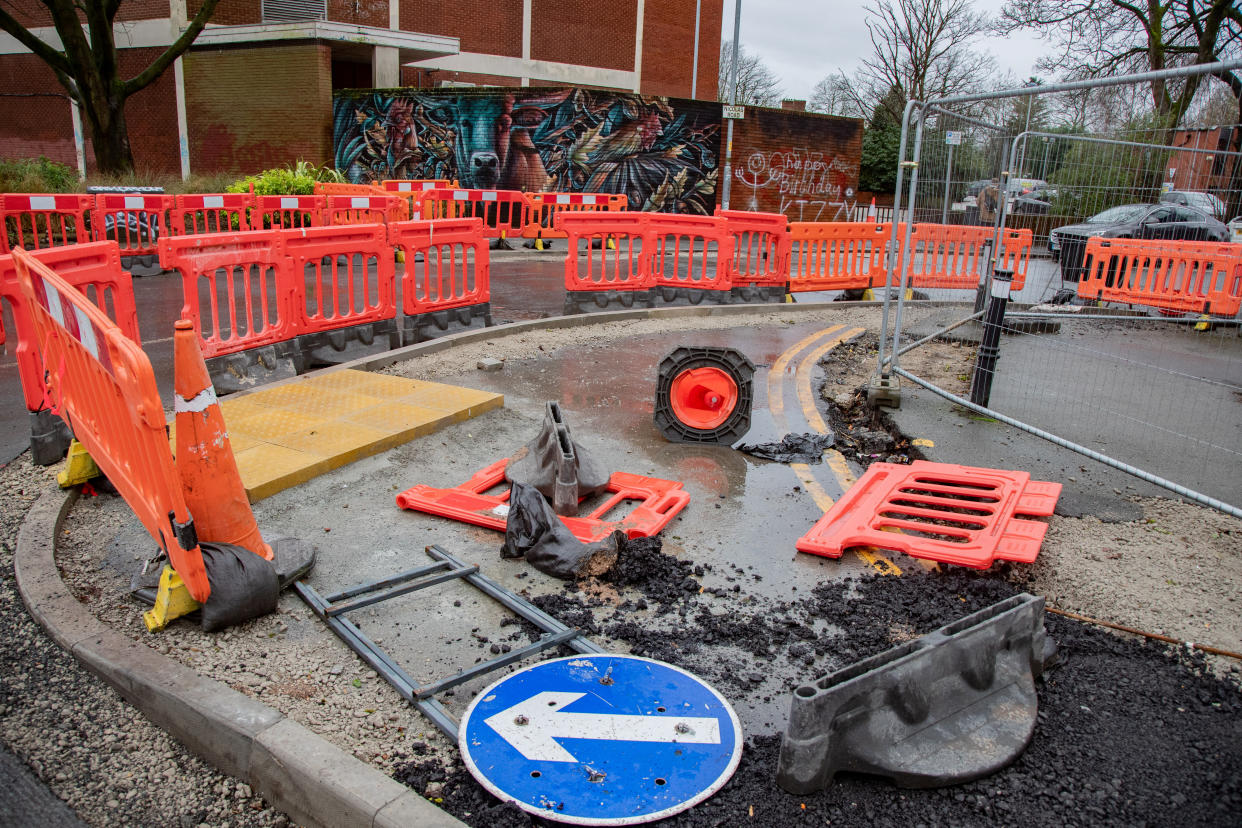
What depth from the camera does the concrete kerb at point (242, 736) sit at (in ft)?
8.84

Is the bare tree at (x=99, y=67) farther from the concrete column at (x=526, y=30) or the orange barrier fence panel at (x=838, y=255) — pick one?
the orange barrier fence panel at (x=838, y=255)

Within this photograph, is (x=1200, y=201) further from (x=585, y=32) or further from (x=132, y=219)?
(x=585, y=32)

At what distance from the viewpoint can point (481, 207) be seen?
22.9 meters

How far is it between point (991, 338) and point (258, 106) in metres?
30.6

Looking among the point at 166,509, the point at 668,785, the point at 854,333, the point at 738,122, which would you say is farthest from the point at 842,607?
the point at 738,122

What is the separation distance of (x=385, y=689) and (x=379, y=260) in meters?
6.37

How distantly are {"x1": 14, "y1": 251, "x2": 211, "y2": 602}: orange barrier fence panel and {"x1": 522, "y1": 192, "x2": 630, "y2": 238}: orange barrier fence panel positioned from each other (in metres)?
17.1

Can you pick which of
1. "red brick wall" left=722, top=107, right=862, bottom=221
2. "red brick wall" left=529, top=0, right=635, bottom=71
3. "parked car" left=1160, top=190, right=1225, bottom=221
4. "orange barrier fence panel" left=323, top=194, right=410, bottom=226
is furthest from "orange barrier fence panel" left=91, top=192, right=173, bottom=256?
"red brick wall" left=529, top=0, right=635, bottom=71

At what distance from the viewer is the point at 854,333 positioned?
11133mm

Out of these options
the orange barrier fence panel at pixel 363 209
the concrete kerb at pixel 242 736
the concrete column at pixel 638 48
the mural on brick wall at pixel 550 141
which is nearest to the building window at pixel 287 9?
the mural on brick wall at pixel 550 141

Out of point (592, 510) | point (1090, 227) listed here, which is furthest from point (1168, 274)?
point (592, 510)

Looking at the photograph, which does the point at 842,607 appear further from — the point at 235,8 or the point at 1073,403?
the point at 235,8

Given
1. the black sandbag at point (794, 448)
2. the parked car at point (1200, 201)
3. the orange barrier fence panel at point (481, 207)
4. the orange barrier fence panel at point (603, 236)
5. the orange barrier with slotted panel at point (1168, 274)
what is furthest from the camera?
the orange barrier fence panel at point (481, 207)

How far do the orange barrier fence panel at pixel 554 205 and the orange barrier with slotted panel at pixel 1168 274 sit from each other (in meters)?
11.5
